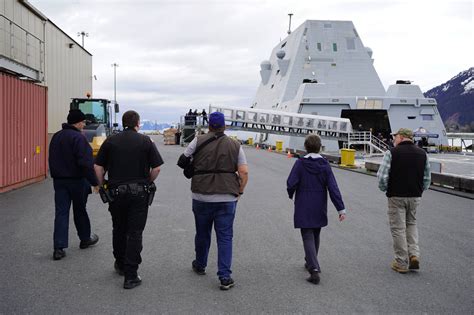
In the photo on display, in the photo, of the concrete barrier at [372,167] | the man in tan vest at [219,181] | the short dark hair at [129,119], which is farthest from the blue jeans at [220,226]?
the concrete barrier at [372,167]

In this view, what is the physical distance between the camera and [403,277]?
219 inches

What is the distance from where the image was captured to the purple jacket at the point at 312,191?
17.9 feet

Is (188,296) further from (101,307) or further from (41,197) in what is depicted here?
(41,197)

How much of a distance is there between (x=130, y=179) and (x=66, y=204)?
63.8 inches

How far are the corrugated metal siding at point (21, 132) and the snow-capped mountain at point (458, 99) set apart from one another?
473 feet

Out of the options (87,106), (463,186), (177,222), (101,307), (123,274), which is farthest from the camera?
(87,106)

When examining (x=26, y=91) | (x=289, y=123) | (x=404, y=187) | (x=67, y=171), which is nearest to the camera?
(x=404, y=187)

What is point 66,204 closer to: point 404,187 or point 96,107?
point 404,187

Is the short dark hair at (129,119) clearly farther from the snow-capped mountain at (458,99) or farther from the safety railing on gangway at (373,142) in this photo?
the snow-capped mountain at (458,99)

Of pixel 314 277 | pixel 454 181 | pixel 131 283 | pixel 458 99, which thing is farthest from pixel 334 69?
pixel 458 99

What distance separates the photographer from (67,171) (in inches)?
243

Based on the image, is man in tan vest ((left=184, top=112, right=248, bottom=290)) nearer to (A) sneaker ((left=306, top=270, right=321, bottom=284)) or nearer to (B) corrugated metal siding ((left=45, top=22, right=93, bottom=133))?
(A) sneaker ((left=306, top=270, right=321, bottom=284))

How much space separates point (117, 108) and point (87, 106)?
1337 millimetres

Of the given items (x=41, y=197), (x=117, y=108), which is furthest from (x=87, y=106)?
(x=41, y=197)
